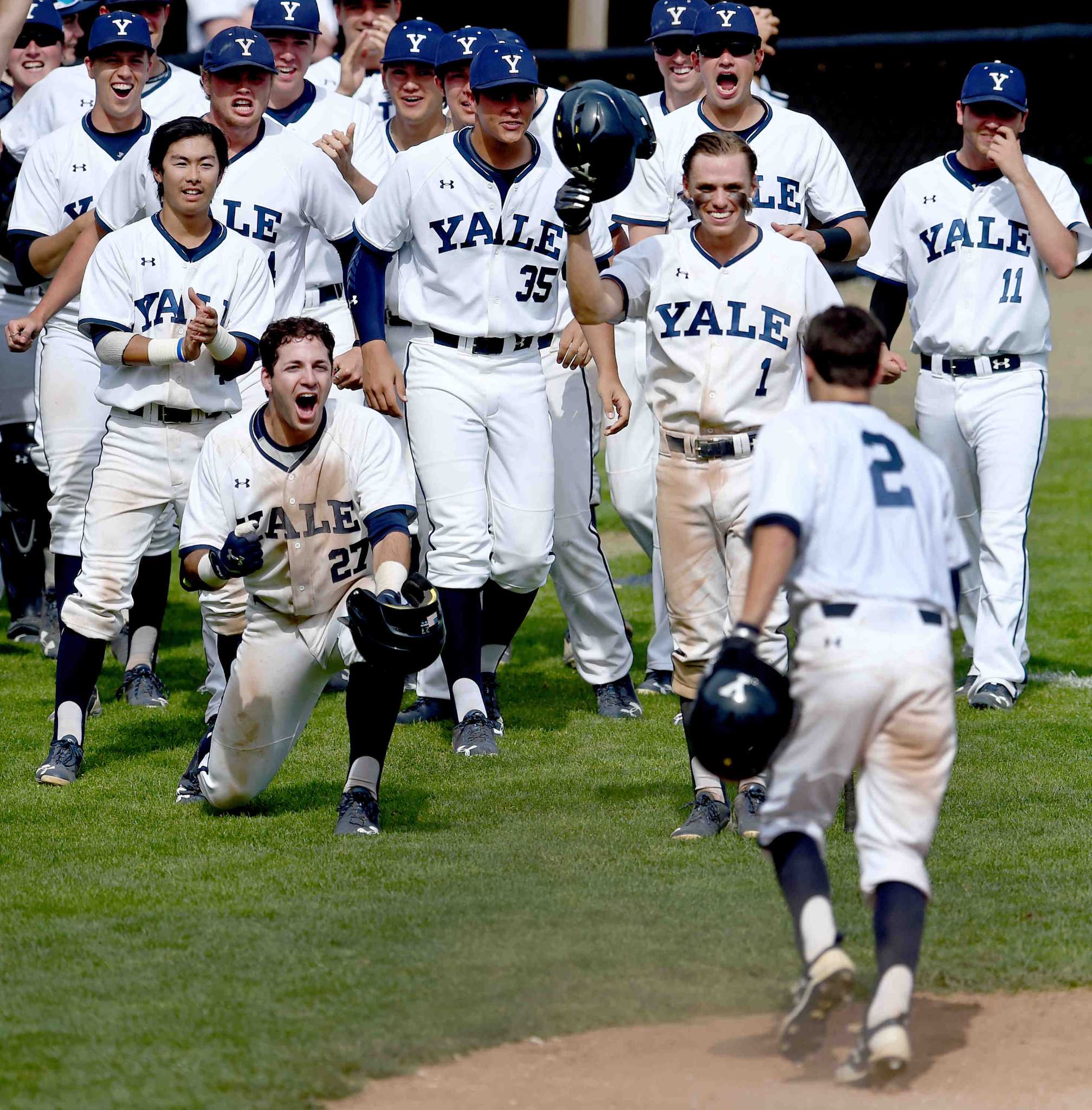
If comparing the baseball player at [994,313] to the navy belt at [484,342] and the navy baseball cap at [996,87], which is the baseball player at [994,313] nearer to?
the navy baseball cap at [996,87]

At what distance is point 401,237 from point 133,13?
179cm

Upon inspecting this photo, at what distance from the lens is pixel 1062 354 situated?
15.4 meters

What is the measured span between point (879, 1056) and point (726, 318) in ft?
7.79

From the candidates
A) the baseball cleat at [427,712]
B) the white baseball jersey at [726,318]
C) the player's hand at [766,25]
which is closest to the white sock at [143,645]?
the baseball cleat at [427,712]

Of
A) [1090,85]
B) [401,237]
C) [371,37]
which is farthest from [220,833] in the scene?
[1090,85]

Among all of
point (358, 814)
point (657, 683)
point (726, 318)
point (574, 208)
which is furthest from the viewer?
point (657, 683)

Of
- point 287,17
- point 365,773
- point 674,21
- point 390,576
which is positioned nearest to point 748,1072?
point 390,576

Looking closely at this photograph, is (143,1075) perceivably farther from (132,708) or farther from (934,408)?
(934,408)

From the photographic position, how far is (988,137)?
675cm

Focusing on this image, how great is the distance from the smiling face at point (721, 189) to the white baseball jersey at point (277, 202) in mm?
1940

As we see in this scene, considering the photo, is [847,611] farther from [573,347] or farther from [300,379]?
[573,347]

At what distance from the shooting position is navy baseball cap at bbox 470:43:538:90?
233 inches

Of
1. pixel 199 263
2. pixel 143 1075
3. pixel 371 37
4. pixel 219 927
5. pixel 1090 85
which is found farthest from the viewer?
pixel 1090 85

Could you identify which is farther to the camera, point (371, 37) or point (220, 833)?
point (371, 37)
